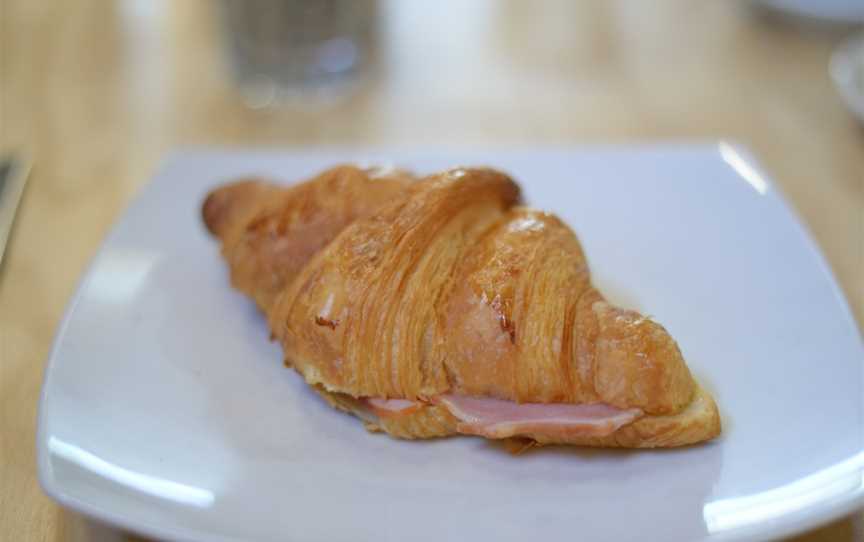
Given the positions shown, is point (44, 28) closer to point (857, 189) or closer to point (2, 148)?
point (2, 148)

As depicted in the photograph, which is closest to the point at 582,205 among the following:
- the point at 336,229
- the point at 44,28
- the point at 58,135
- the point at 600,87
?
the point at 336,229

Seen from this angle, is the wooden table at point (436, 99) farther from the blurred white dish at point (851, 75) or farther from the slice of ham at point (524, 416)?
the slice of ham at point (524, 416)

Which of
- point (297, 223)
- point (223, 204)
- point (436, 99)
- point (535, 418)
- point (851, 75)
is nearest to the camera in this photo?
point (535, 418)

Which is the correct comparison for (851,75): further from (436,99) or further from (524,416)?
(524,416)

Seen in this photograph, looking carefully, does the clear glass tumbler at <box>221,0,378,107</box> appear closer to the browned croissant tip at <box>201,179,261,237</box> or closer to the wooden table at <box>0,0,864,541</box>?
the wooden table at <box>0,0,864,541</box>

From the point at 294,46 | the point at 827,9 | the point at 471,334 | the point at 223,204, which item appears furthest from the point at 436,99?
the point at 471,334
